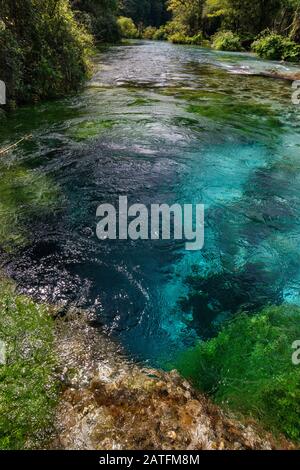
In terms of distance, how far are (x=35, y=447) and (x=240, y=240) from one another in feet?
11.4

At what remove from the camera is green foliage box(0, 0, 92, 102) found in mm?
9047

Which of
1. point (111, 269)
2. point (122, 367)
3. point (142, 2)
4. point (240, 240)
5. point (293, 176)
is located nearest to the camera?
point (122, 367)

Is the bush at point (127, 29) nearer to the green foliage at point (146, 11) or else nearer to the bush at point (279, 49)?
the green foliage at point (146, 11)

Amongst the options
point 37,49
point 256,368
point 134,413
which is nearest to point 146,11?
point 37,49

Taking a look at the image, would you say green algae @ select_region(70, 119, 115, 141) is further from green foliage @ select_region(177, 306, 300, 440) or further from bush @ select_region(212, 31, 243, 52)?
bush @ select_region(212, 31, 243, 52)

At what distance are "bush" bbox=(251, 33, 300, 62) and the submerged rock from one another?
26.9 m

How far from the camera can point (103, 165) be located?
6.65 meters

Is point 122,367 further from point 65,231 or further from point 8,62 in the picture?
point 8,62

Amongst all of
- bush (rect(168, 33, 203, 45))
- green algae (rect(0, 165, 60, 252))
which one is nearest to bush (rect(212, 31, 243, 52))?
bush (rect(168, 33, 203, 45))

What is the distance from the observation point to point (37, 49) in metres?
10.6

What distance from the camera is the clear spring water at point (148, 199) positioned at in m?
3.77

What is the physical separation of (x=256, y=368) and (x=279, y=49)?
2811 cm

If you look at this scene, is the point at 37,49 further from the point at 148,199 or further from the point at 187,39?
the point at 187,39

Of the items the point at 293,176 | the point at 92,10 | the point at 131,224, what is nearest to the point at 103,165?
the point at 131,224
